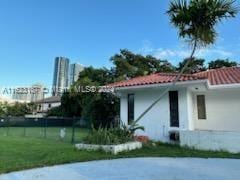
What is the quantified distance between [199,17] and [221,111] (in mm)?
5045

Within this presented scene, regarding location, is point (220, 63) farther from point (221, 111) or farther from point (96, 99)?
point (221, 111)

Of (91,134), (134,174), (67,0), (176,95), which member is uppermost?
(67,0)

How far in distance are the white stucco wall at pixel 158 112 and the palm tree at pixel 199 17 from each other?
2500mm

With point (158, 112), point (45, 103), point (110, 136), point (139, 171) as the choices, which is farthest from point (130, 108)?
point (45, 103)

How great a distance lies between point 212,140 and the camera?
10047mm

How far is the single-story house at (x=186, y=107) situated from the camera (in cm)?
1118

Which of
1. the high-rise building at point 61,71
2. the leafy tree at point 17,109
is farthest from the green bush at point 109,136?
the leafy tree at point 17,109

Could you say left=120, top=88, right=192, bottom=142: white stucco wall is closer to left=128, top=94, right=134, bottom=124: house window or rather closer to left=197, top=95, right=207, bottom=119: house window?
left=128, top=94, right=134, bottom=124: house window

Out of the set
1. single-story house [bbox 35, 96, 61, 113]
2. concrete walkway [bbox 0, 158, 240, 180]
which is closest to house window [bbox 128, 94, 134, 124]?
concrete walkway [bbox 0, 158, 240, 180]

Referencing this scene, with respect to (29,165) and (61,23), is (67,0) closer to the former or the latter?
(61,23)

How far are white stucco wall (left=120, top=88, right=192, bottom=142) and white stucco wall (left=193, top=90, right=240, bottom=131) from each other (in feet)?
5.18

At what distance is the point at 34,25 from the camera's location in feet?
56.8

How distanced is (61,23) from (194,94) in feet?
34.0

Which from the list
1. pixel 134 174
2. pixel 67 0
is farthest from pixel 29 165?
pixel 67 0
